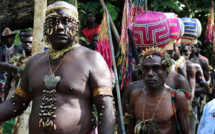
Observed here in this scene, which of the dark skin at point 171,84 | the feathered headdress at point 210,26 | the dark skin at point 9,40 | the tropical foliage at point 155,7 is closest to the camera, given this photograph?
the dark skin at point 171,84

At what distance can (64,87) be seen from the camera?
3.24 metres

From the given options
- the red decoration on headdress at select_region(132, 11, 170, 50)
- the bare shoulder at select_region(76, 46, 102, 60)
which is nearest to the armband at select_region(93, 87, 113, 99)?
the bare shoulder at select_region(76, 46, 102, 60)

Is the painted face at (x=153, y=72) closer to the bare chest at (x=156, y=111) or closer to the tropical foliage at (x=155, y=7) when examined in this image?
the bare chest at (x=156, y=111)

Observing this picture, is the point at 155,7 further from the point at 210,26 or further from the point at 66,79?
the point at 66,79

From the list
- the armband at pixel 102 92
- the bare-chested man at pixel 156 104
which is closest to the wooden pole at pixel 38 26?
the bare-chested man at pixel 156 104

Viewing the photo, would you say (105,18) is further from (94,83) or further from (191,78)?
(94,83)

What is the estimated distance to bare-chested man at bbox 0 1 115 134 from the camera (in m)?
3.18

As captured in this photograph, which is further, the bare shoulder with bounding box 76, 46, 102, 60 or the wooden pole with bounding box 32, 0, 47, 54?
the wooden pole with bounding box 32, 0, 47, 54

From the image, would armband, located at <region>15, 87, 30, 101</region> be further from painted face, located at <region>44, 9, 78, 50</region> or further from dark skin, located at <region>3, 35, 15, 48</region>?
dark skin, located at <region>3, 35, 15, 48</region>

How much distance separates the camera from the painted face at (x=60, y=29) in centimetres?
336

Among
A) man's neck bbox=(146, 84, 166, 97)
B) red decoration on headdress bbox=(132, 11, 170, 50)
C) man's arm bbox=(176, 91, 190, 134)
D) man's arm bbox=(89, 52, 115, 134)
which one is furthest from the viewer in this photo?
red decoration on headdress bbox=(132, 11, 170, 50)

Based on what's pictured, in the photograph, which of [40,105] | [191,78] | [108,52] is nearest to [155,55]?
[40,105]

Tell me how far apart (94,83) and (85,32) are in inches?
243

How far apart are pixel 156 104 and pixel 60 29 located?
5.60 ft
